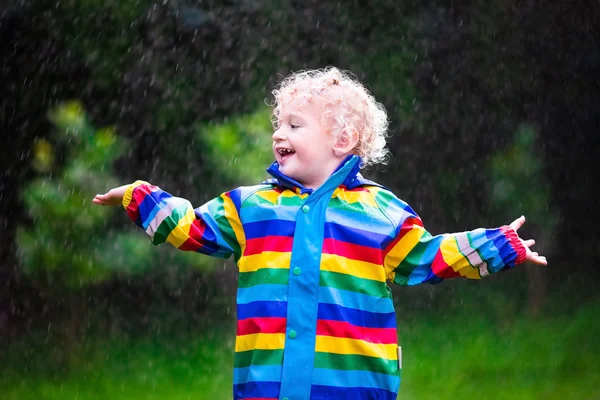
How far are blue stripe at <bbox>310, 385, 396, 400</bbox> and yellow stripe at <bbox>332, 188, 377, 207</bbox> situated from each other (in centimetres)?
46

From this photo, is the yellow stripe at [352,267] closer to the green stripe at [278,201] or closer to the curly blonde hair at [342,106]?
the green stripe at [278,201]

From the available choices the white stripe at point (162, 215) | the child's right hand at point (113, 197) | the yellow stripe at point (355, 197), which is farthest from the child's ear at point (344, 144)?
the child's right hand at point (113, 197)

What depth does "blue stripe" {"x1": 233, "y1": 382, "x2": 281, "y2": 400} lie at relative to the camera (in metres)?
1.98

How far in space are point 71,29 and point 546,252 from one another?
3421 mm

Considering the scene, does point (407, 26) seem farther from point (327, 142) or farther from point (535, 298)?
point (327, 142)

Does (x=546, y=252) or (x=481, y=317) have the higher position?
(x=546, y=252)

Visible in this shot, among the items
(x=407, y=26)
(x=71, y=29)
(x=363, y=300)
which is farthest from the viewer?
(x=407, y=26)

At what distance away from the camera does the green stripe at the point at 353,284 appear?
203 centimetres

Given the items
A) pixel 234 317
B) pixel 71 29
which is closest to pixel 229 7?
pixel 71 29

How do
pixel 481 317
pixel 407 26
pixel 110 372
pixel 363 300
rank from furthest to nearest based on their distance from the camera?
pixel 407 26, pixel 481 317, pixel 110 372, pixel 363 300

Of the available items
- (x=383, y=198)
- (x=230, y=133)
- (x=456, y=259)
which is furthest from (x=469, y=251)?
(x=230, y=133)

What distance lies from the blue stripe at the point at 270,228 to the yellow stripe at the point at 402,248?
0.89 feet

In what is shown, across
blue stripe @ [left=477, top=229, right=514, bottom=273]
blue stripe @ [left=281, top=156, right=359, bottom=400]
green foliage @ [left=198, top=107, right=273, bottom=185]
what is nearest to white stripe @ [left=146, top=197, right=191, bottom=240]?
blue stripe @ [left=281, top=156, right=359, bottom=400]

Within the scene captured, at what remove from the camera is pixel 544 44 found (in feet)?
19.6
